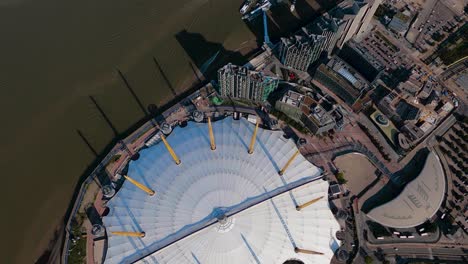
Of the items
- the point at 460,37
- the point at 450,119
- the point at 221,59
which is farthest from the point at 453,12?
the point at 221,59

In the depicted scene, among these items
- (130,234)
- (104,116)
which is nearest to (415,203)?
(130,234)

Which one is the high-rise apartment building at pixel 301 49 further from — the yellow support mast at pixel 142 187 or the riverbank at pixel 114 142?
→ the yellow support mast at pixel 142 187

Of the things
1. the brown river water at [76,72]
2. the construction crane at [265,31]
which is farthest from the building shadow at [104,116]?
the construction crane at [265,31]

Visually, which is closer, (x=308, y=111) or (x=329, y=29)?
(x=329, y=29)

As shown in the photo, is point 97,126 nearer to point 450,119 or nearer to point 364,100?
point 364,100

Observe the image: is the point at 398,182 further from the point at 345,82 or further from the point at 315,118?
the point at 345,82
